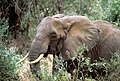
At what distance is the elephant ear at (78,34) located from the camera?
23.8ft

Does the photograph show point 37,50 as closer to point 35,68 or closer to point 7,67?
point 35,68

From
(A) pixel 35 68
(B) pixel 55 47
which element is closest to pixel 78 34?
(B) pixel 55 47

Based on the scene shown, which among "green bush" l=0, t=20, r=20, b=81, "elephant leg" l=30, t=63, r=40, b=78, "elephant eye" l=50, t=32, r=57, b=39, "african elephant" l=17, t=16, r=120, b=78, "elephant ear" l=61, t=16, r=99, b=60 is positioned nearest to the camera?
"green bush" l=0, t=20, r=20, b=81

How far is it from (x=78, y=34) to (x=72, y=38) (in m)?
0.16

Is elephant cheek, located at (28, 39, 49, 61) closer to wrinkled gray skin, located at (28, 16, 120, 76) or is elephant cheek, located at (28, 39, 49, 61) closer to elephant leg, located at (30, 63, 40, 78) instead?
wrinkled gray skin, located at (28, 16, 120, 76)

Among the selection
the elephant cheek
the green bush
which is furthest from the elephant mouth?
the green bush

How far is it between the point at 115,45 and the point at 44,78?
6.90 ft

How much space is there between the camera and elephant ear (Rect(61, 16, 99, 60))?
23.8 ft

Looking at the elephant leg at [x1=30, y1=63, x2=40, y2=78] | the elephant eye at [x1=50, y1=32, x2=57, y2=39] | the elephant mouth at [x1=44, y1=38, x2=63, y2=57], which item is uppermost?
the elephant eye at [x1=50, y1=32, x2=57, y2=39]

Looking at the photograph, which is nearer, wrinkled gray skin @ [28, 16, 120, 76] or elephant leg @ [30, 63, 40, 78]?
elephant leg @ [30, 63, 40, 78]

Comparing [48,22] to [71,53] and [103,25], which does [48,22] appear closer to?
[71,53]

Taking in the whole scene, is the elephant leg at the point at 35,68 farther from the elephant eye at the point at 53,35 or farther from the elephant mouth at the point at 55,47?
the elephant eye at the point at 53,35

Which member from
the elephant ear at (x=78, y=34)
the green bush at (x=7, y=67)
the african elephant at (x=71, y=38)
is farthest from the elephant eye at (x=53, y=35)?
the green bush at (x=7, y=67)

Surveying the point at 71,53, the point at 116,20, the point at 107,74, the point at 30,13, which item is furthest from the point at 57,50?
the point at 116,20
